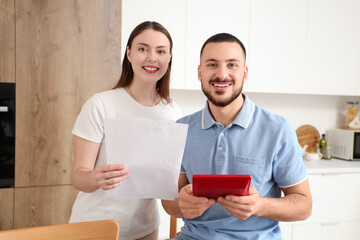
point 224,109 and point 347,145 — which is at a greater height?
point 224,109

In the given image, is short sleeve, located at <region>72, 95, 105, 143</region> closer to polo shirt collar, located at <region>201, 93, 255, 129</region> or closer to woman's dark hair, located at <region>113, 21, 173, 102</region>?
woman's dark hair, located at <region>113, 21, 173, 102</region>

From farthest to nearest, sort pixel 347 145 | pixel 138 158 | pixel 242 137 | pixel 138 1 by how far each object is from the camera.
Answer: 1. pixel 347 145
2. pixel 138 1
3. pixel 242 137
4. pixel 138 158

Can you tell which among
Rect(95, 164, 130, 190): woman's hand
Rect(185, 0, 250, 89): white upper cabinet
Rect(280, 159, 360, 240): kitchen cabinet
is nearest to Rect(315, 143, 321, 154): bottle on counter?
Rect(280, 159, 360, 240): kitchen cabinet

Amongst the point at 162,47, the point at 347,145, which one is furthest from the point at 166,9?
the point at 347,145

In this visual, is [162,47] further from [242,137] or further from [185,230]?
[185,230]

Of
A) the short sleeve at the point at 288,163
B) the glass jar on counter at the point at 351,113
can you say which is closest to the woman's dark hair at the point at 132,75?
the short sleeve at the point at 288,163

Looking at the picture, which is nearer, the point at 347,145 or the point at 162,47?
the point at 162,47

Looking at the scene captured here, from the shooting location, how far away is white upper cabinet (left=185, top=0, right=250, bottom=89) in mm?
2652

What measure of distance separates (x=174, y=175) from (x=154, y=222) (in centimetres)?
51

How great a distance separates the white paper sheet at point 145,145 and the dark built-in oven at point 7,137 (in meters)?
1.24

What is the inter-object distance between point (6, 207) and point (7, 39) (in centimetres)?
106

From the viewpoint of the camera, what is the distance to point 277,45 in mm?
2885

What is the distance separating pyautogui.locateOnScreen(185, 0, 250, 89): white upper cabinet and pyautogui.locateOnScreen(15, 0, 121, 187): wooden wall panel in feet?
2.13

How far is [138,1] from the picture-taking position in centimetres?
249
